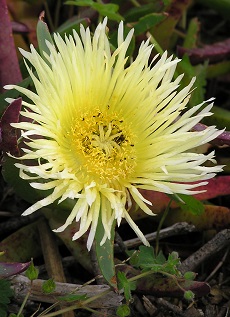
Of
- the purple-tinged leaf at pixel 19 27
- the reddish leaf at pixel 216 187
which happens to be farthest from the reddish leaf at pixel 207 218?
the purple-tinged leaf at pixel 19 27

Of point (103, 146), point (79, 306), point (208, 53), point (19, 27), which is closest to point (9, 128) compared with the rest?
point (103, 146)

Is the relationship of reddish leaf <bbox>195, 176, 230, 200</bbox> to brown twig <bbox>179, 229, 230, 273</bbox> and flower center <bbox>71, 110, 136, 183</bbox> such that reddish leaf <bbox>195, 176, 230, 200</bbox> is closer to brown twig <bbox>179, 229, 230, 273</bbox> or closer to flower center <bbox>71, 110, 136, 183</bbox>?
brown twig <bbox>179, 229, 230, 273</bbox>

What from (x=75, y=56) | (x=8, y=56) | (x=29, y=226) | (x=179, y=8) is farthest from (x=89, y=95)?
(x=179, y=8)

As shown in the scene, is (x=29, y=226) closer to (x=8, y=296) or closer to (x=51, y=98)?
(x=8, y=296)

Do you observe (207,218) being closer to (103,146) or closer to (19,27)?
(103,146)

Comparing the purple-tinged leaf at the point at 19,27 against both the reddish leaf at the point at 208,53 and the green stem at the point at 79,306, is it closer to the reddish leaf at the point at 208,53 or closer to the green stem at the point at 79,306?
the reddish leaf at the point at 208,53
